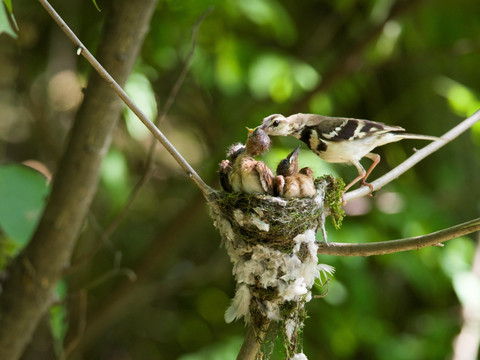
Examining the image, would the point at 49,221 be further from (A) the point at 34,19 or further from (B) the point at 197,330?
(B) the point at 197,330

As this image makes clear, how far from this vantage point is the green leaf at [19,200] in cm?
325

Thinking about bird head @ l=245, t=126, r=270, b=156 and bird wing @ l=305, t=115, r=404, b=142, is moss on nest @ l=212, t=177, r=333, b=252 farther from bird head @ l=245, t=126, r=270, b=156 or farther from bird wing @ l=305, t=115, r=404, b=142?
bird wing @ l=305, t=115, r=404, b=142

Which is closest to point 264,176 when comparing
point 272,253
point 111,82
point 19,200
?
point 272,253

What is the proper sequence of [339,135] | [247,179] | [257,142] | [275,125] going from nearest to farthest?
1. [247,179]
2. [257,142]
3. [275,125]
4. [339,135]

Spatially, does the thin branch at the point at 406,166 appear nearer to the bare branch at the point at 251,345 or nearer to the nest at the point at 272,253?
the nest at the point at 272,253

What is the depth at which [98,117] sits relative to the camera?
3137mm

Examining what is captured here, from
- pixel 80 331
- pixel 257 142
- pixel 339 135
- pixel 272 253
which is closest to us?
pixel 272 253

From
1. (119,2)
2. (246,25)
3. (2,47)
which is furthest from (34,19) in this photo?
(119,2)

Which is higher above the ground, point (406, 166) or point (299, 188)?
point (406, 166)

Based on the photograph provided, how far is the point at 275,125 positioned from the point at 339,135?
0.38 meters

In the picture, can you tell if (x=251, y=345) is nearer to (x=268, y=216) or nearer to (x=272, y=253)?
(x=272, y=253)

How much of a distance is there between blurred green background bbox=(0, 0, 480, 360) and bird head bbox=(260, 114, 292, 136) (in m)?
0.74

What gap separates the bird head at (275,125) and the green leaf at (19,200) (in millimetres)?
1352

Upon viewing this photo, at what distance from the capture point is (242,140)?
4.55 metres
